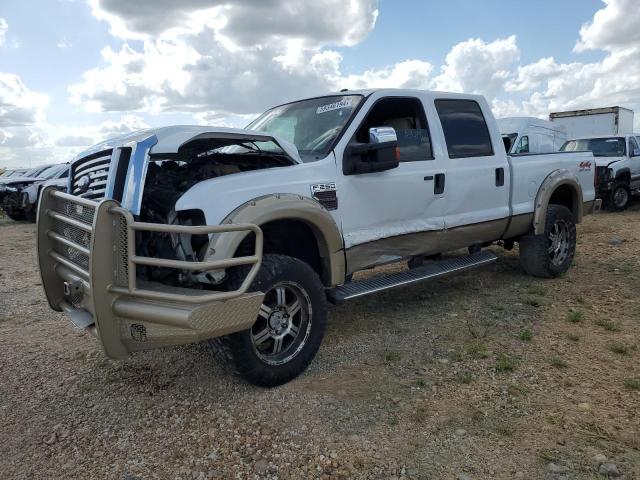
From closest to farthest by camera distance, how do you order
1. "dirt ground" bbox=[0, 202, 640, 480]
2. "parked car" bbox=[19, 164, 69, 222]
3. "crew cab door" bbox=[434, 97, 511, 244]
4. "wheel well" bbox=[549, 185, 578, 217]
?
"dirt ground" bbox=[0, 202, 640, 480]
"crew cab door" bbox=[434, 97, 511, 244]
"wheel well" bbox=[549, 185, 578, 217]
"parked car" bbox=[19, 164, 69, 222]

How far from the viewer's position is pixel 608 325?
14.7 feet

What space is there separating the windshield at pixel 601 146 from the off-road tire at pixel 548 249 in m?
8.37

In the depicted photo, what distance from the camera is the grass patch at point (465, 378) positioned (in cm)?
349

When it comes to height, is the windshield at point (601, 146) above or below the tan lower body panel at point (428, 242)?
above

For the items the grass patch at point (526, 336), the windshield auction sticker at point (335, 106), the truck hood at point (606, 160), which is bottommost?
the grass patch at point (526, 336)

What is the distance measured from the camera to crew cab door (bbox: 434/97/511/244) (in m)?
4.81

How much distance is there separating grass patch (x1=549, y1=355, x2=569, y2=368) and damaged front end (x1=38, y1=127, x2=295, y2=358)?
7.23 ft

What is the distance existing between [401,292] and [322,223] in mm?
2409

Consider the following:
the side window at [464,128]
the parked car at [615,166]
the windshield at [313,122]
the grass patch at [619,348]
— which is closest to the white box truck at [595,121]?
the parked car at [615,166]

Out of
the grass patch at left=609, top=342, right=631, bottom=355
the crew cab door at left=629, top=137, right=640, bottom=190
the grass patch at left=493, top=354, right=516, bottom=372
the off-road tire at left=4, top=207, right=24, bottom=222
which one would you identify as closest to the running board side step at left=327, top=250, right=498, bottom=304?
the grass patch at left=493, top=354, right=516, bottom=372

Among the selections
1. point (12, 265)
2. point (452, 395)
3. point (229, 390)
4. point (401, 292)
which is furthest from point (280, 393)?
point (12, 265)

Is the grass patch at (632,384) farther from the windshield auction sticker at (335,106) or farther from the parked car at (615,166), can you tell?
the parked car at (615,166)

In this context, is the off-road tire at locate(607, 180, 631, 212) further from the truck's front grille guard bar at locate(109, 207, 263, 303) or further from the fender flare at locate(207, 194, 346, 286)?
the truck's front grille guard bar at locate(109, 207, 263, 303)

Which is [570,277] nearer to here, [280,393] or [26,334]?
[280,393]
